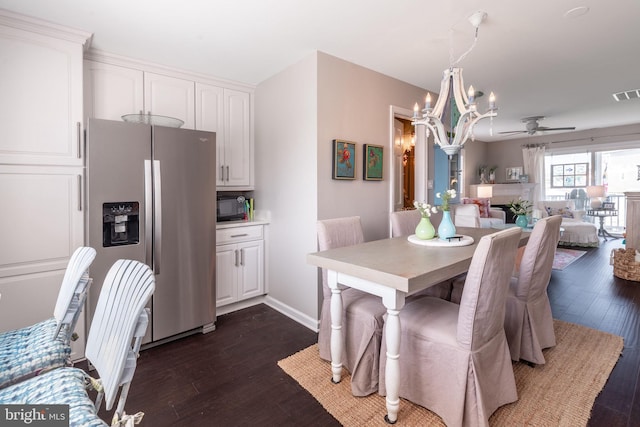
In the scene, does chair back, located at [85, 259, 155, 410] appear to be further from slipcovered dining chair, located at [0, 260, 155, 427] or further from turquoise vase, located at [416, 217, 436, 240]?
turquoise vase, located at [416, 217, 436, 240]

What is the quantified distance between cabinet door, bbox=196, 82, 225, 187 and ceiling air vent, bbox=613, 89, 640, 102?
16.9ft

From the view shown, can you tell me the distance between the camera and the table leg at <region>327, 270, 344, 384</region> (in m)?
1.90

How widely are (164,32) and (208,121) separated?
95 cm

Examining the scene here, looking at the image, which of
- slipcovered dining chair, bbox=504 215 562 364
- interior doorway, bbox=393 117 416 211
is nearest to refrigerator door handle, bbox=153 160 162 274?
slipcovered dining chair, bbox=504 215 562 364

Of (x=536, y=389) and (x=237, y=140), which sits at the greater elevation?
(x=237, y=140)

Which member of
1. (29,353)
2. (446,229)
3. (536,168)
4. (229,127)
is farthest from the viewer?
(536,168)

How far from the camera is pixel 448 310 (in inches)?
72.3

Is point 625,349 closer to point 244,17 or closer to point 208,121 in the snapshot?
point 244,17

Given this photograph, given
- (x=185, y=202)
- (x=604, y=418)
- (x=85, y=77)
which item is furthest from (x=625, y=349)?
(x=85, y=77)

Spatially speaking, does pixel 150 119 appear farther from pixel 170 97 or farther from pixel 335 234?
pixel 335 234

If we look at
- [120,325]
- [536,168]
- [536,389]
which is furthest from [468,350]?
[536,168]

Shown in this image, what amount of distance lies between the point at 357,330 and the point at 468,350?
0.68 meters

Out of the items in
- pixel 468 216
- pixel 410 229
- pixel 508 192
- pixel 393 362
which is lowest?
pixel 393 362

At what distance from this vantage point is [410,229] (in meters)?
2.94
